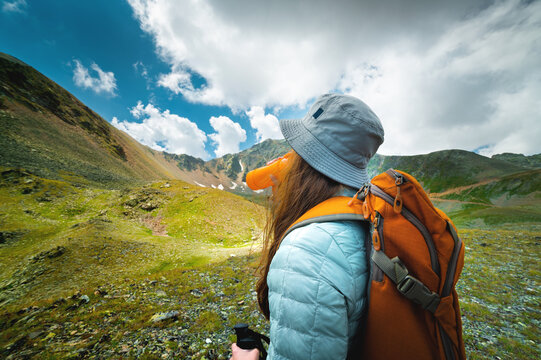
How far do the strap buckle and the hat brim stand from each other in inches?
40.8

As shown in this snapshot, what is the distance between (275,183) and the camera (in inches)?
121

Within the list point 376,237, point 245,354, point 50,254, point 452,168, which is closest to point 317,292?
point 376,237

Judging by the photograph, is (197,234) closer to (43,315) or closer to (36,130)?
(43,315)

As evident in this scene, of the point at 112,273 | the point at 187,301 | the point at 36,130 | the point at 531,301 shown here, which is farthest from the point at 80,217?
the point at 36,130

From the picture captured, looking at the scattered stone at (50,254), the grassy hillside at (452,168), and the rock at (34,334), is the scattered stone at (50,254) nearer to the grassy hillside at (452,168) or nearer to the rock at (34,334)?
the rock at (34,334)

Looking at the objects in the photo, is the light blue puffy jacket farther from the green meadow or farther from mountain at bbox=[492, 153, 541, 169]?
mountain at bbox=[492, 153, 541, 169]

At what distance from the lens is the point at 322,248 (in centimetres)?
162

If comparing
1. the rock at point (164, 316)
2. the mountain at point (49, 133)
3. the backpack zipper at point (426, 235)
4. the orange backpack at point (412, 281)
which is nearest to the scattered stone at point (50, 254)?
the rock at point (164, 316)

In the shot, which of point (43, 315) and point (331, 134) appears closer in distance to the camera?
point (331, 134)

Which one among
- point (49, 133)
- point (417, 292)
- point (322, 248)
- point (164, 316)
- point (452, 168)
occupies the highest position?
point (452, 168)

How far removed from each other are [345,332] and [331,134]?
77.4 inches

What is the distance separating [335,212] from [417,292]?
845 mm

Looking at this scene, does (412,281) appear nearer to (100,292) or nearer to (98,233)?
(100,292)

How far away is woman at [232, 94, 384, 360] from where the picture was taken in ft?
4.80
